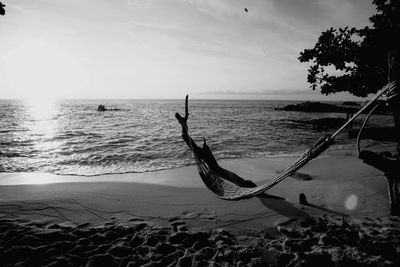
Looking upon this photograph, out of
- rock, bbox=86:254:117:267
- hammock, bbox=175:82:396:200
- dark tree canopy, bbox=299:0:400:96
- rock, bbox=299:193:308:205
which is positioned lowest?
rock, bbox=86:254:117:267

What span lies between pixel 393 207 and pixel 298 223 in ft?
5.03

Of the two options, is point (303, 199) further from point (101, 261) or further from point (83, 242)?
point (83, 242)

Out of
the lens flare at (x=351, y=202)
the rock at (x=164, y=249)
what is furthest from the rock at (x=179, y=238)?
the lens flare at (x=351, y=202)

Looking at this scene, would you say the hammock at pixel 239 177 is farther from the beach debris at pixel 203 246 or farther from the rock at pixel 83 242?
the rock at pixel 83 242

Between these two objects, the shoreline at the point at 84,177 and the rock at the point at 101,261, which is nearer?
the rock at the point at 101,261

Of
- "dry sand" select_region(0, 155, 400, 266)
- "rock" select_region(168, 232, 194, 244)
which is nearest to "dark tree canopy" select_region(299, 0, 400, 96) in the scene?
"dry sand" select_region(0, 155, 400, 266)

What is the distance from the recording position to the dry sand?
2.72m

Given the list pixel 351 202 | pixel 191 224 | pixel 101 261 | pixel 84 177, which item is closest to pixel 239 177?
pixel 191 224

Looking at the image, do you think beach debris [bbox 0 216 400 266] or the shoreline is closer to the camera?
beach debris [bbox 0 216 400 266]

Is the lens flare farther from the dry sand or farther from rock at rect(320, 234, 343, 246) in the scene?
rock at rect(320, 234, 343, 246)

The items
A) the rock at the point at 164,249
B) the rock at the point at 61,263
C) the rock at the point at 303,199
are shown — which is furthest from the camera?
the rock at the point at 303,199

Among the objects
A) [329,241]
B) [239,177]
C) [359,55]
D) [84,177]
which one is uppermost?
[359,55]

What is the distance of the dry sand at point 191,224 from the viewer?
2.72m

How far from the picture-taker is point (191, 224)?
11.9ft
